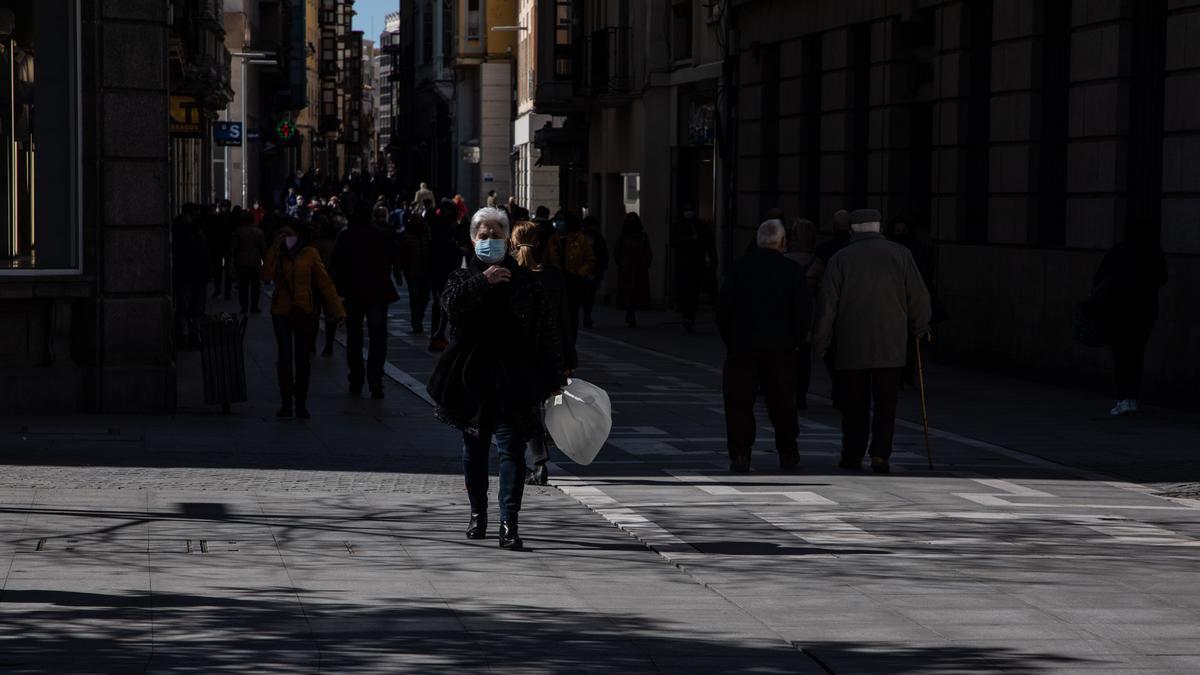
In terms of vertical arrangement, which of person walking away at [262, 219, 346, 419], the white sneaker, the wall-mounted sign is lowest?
the white sneaker

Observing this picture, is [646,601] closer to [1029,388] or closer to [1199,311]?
[1199,311]

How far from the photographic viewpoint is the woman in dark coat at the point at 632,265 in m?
32.2

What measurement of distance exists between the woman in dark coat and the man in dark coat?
1774 centimetres

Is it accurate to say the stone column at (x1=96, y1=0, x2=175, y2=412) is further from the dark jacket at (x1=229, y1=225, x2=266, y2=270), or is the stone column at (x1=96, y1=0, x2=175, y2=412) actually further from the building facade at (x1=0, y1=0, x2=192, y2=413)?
the dark jacket at (x1=229, y1=225, x2=266, y2=270)

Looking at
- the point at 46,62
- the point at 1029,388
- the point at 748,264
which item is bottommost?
the point at 1029,388

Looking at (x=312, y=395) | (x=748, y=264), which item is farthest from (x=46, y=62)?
(x=748, y=264)

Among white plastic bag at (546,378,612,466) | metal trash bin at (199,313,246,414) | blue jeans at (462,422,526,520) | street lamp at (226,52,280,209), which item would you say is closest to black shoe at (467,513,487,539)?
blue jeans at (462,422,526,520)

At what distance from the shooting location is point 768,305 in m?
14.1

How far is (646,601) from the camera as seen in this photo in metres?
8.77

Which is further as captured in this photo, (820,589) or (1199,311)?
(1199,311)

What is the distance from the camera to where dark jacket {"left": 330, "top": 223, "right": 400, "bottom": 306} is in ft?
64.9

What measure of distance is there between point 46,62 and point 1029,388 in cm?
977

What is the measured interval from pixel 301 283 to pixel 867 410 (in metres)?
5.64

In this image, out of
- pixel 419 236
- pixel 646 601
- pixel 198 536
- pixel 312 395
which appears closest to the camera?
pixel 646 601
